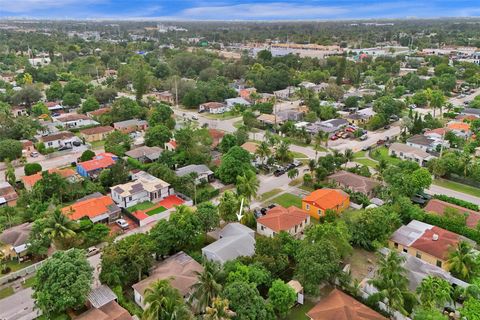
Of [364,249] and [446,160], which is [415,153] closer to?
[446,160]

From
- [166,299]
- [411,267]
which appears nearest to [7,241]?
[166,299]

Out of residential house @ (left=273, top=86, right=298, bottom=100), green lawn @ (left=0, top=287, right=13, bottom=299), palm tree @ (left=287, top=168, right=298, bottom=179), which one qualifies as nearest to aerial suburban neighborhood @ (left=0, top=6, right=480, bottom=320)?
green lawn @ (left=0, top=287, right=13, bottom=299)

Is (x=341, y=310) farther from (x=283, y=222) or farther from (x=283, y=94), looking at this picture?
(x=283, y=94)

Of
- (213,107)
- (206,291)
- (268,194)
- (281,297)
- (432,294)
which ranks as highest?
(206,291)

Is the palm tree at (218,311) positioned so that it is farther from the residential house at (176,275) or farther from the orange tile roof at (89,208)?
the orange tile roof at (89,208)

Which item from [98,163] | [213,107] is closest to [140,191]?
[98,163]

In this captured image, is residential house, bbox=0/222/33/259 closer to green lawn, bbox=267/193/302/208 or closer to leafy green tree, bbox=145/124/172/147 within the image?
green lawn, bbox=267/193/302/208
